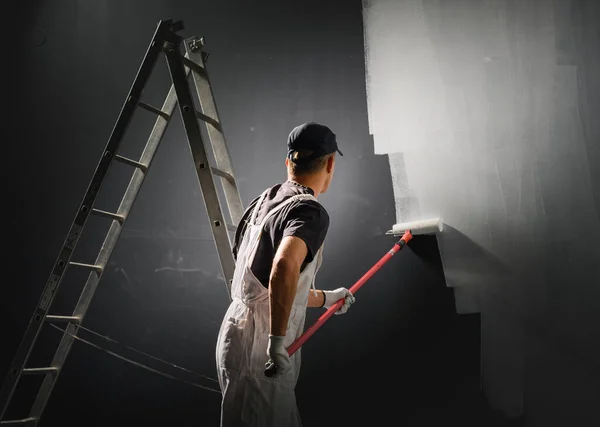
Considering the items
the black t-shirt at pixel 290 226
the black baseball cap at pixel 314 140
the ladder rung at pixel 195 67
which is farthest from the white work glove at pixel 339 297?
the ladder rung at pixel 195 67

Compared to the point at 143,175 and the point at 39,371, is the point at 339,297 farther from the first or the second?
the point at 39,371

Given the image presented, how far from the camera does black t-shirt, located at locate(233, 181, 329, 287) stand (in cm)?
134

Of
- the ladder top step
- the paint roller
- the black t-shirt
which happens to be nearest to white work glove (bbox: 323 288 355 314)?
the paint roller

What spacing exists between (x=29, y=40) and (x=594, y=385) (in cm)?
250

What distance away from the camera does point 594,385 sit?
147 cm

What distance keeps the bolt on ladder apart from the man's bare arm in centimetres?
45

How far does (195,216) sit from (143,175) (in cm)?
37

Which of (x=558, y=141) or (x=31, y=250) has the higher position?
(x=558, y=141)

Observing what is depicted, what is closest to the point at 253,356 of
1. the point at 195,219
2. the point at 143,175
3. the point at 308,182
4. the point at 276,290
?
the point at 276,290

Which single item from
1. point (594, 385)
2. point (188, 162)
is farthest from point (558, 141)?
point (188, 162)

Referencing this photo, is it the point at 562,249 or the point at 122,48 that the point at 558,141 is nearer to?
the point at 562,249

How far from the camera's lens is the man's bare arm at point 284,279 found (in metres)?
1.30

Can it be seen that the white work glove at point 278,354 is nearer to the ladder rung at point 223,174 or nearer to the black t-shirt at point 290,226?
the black t-shirt at point 290,226

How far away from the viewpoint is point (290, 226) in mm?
1352
